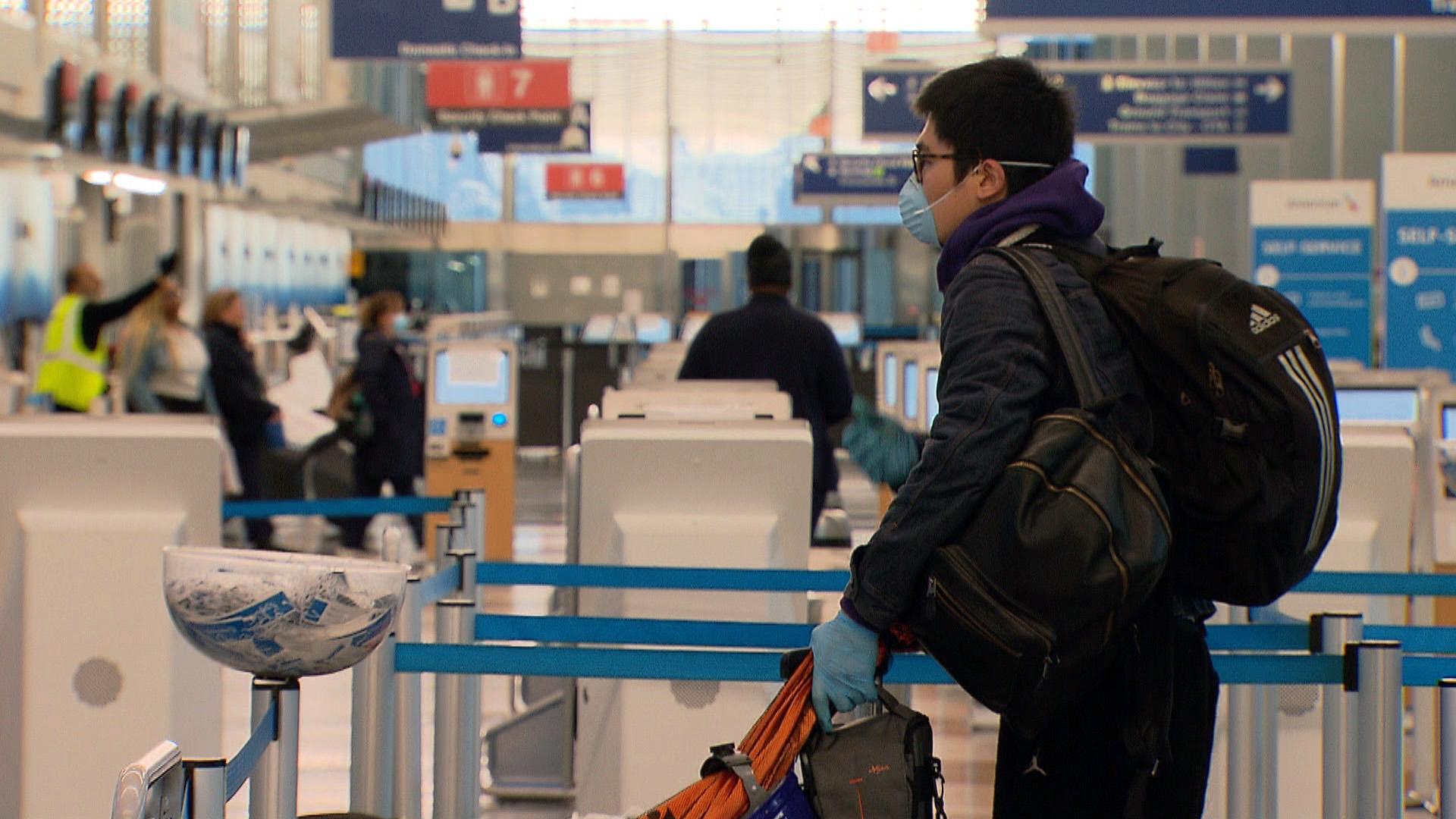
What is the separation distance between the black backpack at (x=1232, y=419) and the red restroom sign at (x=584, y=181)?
26924mm

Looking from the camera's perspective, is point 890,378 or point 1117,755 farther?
point 890,378

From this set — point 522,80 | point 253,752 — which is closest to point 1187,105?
point 522,80

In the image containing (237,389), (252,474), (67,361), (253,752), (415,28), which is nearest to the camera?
(253,752)

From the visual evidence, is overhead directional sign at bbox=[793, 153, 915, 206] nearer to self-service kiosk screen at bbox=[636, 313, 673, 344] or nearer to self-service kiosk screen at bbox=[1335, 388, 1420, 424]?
self-service kiosk screen at bbox=[636, 313, 673, 344]

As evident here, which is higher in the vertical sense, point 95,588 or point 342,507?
point 342,507

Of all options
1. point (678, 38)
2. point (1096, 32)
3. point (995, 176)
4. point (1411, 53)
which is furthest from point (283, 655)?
point (678, 38)

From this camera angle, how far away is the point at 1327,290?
11.8 metres

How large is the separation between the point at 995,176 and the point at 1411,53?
1086 centimetres

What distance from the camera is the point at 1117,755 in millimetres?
2320

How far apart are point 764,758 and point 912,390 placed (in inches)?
336

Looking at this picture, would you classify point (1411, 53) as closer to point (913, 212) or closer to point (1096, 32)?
point (1096, 32)

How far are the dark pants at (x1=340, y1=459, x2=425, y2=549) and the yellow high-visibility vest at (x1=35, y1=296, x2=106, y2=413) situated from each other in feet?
5.35

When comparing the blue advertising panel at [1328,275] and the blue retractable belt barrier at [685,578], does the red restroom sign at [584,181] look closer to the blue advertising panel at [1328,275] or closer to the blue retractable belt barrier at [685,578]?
the blue advertising panel at [1328,275]

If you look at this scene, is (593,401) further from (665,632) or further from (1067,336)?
(1067,336)
